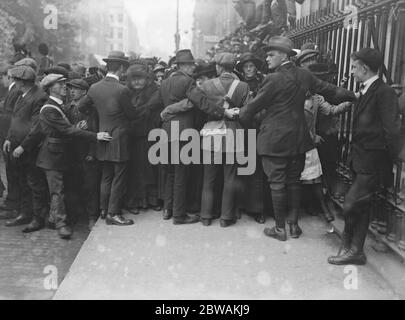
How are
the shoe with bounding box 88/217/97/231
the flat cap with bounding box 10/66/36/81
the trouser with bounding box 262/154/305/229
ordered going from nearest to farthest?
the trouser with bounding box 262/154/305/229 < the flat cap with bounding box 10/66/36/81 < the shoe with bounding box 88/217/97/231

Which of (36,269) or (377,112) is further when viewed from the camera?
(36,269)

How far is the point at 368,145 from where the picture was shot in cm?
451


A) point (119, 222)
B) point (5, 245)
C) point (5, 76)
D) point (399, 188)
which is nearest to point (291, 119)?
point (399, 188)

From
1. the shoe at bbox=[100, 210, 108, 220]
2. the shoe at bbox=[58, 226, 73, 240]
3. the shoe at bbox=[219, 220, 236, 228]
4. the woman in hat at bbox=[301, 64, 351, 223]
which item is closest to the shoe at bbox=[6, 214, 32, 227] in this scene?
the shoe at bbox=[58, 226, 73, 240]

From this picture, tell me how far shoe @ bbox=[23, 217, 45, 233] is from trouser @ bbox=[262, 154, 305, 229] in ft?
10.3

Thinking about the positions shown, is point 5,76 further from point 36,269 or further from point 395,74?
point 395,74

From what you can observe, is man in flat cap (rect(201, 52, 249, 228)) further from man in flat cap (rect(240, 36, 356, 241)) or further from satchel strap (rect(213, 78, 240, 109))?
man in flat cap (rect(240, 36, 356, 241))

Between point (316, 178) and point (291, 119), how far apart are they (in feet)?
3.01

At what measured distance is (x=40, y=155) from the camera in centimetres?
619

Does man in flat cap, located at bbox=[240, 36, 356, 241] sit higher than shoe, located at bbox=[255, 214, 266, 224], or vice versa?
man in flat cap, located at bbox=[240, 36, 356, 241]

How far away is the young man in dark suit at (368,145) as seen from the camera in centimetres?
435

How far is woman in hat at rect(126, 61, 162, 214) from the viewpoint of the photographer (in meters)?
6.44

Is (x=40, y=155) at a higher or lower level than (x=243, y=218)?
higher
